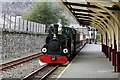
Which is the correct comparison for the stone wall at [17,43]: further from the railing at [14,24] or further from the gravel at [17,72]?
the gravel at [17,72]

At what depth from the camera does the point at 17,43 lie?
2647 cm

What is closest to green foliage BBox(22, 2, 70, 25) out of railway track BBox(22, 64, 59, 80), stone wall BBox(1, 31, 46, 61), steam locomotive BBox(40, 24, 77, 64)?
stone wall BBox(1, 31, 46, 61)

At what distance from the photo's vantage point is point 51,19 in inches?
2532

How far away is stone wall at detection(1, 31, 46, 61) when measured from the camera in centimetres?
2262

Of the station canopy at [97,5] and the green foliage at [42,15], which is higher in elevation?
the green foliage at [42,15]

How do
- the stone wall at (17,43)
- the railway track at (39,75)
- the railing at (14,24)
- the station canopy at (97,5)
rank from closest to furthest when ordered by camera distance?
the station canopy at (97,5)
the railway track at (39,75)
the stone wall at (17,43)
the railing at (14,24)

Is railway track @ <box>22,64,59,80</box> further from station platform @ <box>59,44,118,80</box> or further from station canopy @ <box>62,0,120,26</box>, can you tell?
station canopy @ <box>62,0,120,26</box>

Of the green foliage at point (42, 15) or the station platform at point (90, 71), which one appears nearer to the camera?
the station platform at point (90, 71)

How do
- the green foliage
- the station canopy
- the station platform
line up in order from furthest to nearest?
the green foliage < the station platform < the station canopy

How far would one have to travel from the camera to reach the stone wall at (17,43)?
22625 millimetres

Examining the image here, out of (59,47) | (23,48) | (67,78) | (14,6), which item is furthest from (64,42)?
(14,6)

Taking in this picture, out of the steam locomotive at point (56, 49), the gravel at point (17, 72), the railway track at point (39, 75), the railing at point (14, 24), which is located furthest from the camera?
the railing at point (14, 24)

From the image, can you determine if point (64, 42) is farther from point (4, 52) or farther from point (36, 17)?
point (36, 17)

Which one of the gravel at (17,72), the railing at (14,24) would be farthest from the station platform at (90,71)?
the railing at (14,24)
